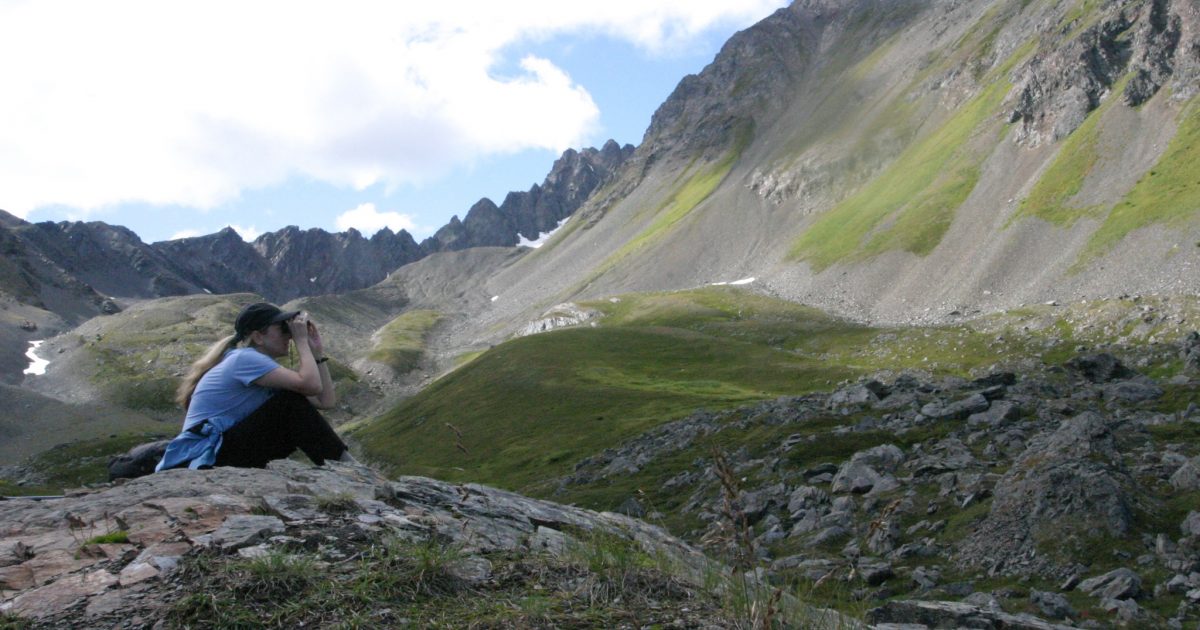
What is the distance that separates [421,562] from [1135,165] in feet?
462

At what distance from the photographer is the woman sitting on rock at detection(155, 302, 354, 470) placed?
34.9 feet

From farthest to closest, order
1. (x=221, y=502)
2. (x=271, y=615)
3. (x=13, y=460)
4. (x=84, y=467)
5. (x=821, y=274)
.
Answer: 1. (x=821, y=274)
2. (x=13, y=460)
3. (x=84, y=467)
4. (x=221, y=502)
5. (x=271, y=615)

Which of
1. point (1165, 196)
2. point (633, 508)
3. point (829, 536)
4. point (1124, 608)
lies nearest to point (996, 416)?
point (829, 536)

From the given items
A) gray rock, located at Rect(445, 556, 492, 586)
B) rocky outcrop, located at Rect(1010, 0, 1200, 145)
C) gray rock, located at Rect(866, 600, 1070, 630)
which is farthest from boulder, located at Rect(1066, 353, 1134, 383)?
rocky outcrop, located at Rect(1010, 0, 1200, 145)

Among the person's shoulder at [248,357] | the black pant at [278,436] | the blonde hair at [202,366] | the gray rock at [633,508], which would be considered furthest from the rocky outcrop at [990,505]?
Answer: the blonde hair at [202,366]

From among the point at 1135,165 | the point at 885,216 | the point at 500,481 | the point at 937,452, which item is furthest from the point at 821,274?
the point at 937,452

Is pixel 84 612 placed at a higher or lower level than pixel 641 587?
higher

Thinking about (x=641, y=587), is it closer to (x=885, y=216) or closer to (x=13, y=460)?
(x=13, y=460)

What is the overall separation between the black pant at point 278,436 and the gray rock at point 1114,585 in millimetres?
12965

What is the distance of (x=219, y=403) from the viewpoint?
35.2ft

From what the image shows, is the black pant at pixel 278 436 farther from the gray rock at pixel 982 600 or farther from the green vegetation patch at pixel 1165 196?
the green vegetation patch at pixel 1165 196

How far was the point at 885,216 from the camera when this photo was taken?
541 feet

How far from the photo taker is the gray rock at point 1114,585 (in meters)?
Answer: 13.6

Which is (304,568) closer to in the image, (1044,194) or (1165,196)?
(1165,196)
